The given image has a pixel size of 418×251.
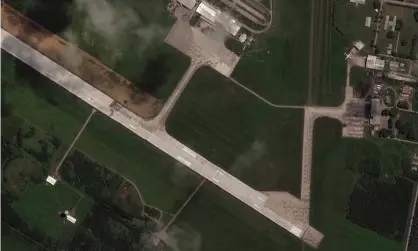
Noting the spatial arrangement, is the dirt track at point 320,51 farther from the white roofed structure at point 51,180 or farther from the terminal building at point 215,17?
the white roofed structure at point 51,180

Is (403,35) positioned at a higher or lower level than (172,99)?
higher

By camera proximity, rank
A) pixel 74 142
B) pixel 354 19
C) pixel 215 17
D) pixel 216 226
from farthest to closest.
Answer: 1. pixel 354 19
2. pixel 215 17
3. pixel 216 226
4. pixel 74 142

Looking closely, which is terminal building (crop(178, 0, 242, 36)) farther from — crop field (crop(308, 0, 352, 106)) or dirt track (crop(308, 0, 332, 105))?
crop field (crop(308, 0, 352, 106))

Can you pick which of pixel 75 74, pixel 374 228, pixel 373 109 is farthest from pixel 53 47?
pixel 374 228

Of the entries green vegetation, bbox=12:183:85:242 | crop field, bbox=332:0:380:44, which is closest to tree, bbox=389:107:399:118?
crop field, bbox=332:0:380:44

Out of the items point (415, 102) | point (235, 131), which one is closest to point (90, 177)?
point (235, 131)

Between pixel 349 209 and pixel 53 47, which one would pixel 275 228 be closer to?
Answer: pixel 349 209

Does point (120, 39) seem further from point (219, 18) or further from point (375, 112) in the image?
point (375, 112)
